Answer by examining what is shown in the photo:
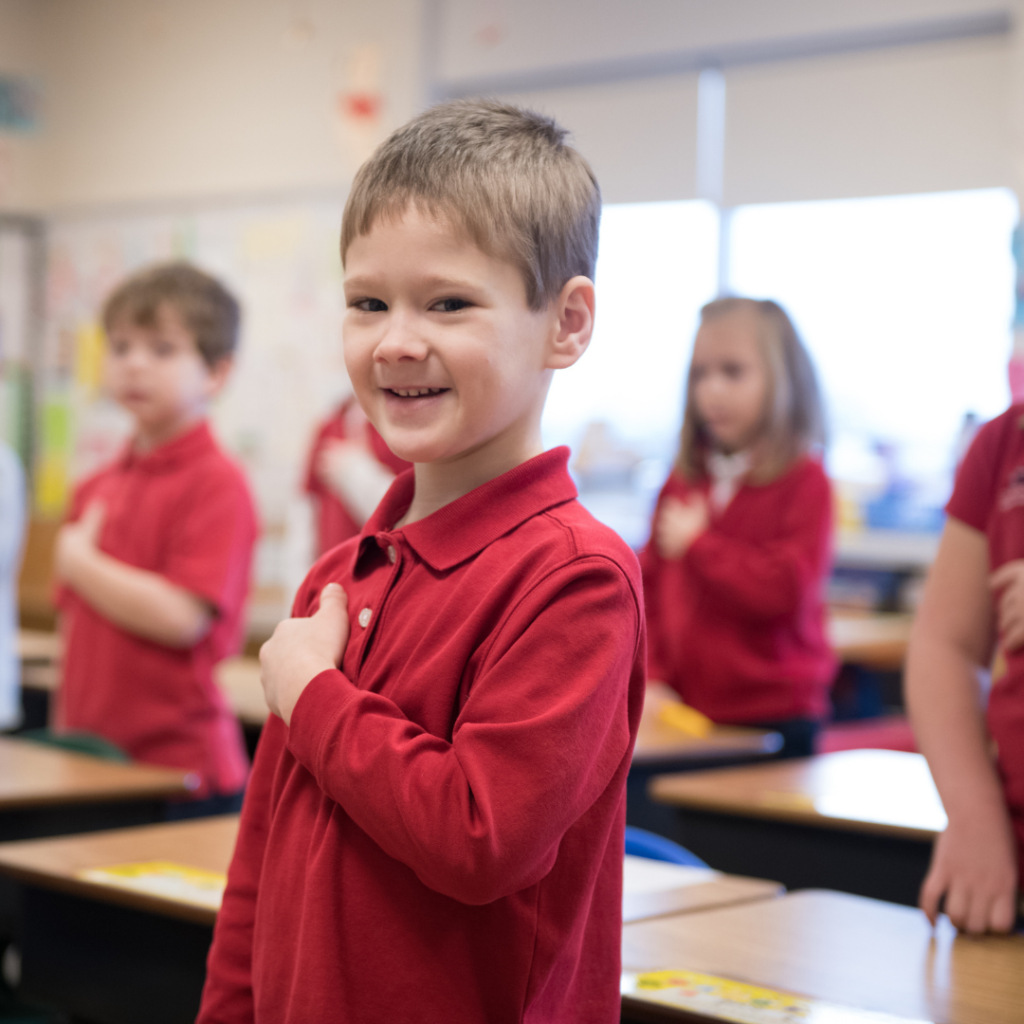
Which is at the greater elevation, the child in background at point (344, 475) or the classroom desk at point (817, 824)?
the child in background at point (344, 475)

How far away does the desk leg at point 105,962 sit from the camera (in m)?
1.54

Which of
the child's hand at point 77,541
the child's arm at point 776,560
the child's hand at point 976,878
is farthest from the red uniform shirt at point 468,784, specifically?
the child's arm at point 776,560

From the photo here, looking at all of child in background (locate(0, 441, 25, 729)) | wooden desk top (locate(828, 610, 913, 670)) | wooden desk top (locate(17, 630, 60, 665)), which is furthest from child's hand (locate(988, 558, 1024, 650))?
wooden desk top (locate(17, 630, 60, 665))

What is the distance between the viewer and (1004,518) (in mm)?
1433

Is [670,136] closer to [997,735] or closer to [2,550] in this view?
[2,550]

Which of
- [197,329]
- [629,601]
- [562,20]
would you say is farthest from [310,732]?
[562,20]

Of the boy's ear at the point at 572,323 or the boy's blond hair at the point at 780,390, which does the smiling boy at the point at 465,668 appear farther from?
the boy's blond hair at the point at 780,390

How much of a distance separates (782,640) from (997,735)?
1.48m

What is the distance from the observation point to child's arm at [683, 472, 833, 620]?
277cm

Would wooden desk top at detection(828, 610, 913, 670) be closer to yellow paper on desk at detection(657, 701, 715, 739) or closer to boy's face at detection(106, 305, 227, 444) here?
yellow paper on desk at detection(657, 701, 715, 739)

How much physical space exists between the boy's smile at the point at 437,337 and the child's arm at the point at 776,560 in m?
1.82

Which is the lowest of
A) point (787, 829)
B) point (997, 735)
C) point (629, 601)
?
point (787, 829)

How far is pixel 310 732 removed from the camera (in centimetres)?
95

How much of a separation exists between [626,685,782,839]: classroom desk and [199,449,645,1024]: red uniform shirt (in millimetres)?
1327
